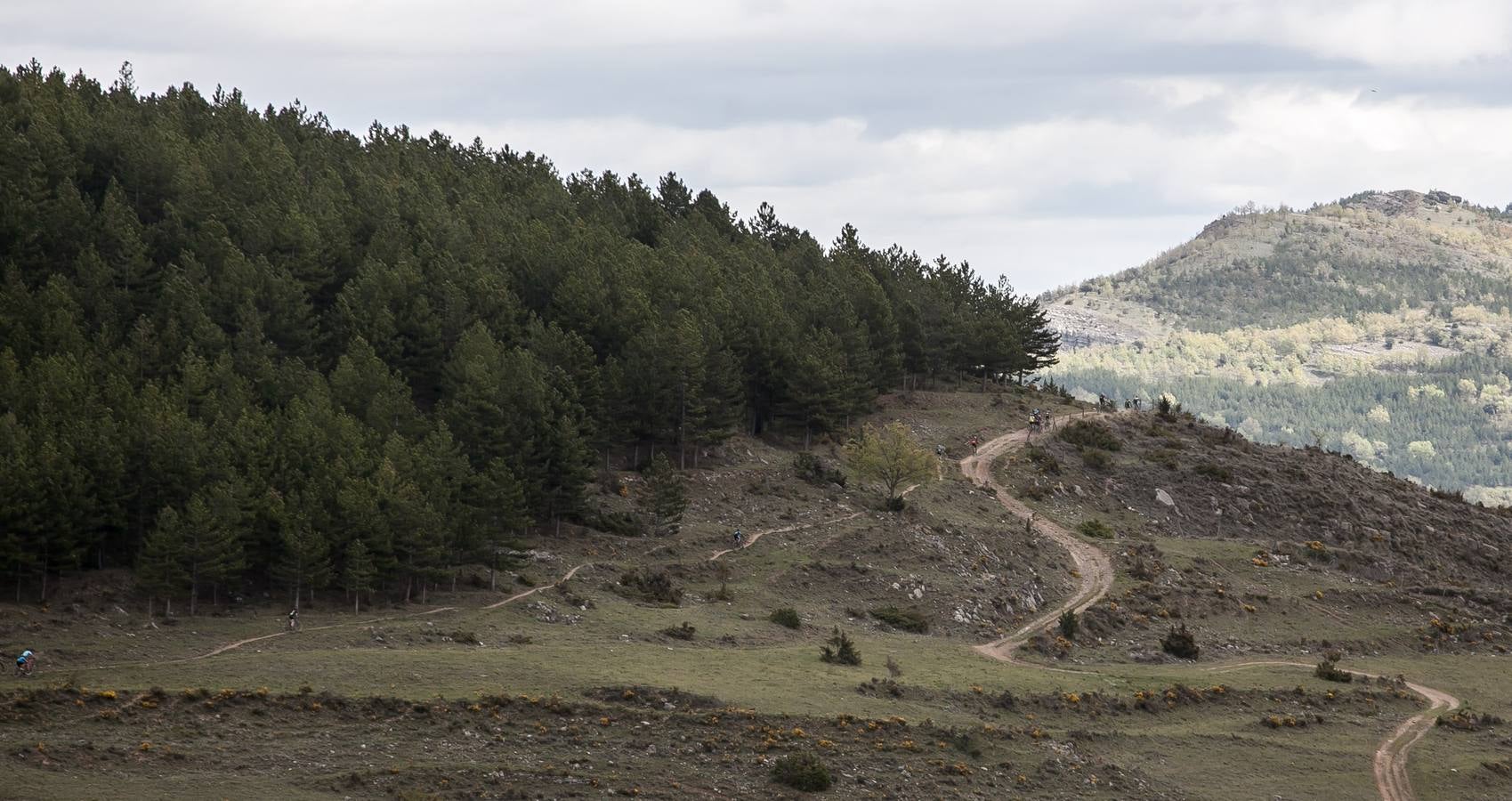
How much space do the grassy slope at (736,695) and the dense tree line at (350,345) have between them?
174 inches

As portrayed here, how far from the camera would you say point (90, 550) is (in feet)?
→ 218

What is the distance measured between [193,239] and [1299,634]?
8145 cm

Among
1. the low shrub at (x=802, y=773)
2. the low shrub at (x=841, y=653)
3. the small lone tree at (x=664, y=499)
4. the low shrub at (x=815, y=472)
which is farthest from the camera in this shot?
the low shrub at (x=815, y=472)

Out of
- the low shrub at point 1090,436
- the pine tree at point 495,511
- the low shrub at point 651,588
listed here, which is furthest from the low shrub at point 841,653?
the low shrub at point 1090,436

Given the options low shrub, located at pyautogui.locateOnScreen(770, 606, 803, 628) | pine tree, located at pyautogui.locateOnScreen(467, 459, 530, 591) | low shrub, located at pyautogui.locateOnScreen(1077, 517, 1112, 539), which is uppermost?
pine tree, located at pyautogui.locateOnScreen(467, 459, 530, 591)

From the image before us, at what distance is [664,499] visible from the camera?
84062 millimetres

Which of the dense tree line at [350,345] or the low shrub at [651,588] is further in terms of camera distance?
the low shrub at [651,588]

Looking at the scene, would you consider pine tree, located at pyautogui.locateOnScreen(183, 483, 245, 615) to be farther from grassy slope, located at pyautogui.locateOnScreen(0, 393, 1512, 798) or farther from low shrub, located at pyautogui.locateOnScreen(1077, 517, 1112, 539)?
low shrub, located at pyautogui.locateOnScreen(1077, 517, 1112, 539)

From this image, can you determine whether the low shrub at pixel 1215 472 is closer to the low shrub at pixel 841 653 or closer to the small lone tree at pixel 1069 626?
the small lone tree at pixel 1069 626

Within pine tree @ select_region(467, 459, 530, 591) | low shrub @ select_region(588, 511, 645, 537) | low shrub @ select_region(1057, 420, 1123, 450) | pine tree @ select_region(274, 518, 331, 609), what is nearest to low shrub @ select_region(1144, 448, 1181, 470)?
low shrub @ select_region(1057, 420, 1123, 450)

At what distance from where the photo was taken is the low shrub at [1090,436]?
116 metres

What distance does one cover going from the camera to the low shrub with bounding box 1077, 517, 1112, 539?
97.1m

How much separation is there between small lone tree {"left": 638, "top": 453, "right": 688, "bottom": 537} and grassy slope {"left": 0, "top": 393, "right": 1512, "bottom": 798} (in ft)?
6.11

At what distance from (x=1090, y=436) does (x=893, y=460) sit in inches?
1169
